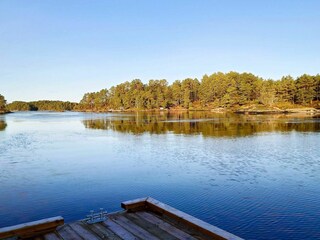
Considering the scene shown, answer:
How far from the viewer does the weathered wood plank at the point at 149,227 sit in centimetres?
792

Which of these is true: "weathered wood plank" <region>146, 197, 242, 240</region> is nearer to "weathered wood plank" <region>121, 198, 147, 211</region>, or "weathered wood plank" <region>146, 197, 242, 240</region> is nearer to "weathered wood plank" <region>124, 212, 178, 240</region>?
"weathered wood plank" <region>121, 198, 147, 211</region>

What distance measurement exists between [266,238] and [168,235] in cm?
438

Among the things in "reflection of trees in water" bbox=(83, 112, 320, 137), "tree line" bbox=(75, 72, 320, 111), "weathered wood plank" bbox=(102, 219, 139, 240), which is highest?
"tree line" bbox=(75, 72, 320, 111)

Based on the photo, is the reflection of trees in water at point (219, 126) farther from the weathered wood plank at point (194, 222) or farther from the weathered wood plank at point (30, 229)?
the weathered wood plank at point (30, 229)

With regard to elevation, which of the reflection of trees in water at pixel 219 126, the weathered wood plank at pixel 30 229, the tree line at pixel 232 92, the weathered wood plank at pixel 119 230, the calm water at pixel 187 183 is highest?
the tree line at pixel 232 92

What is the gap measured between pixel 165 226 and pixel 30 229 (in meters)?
4.00

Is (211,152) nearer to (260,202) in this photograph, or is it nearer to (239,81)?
(260,202)

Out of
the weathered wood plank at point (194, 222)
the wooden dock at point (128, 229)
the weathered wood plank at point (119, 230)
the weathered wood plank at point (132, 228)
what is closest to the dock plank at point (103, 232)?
the wooden dock at point (128, 229)

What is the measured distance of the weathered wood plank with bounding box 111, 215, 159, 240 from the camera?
7935 mm

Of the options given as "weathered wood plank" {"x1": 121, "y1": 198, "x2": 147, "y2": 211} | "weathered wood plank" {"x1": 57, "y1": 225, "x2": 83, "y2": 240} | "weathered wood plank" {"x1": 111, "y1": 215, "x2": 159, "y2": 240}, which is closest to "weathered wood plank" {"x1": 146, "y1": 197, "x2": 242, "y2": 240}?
"weathered wood plank" {"x1": 121, "y1": 198, "x2": 147, "y2": 211}

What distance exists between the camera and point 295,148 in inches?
1171

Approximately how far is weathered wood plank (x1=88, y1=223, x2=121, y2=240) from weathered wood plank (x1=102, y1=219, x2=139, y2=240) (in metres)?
0.12

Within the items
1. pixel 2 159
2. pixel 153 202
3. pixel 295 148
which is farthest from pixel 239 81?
pixel 153 202

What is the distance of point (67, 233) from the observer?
8.39 meters
